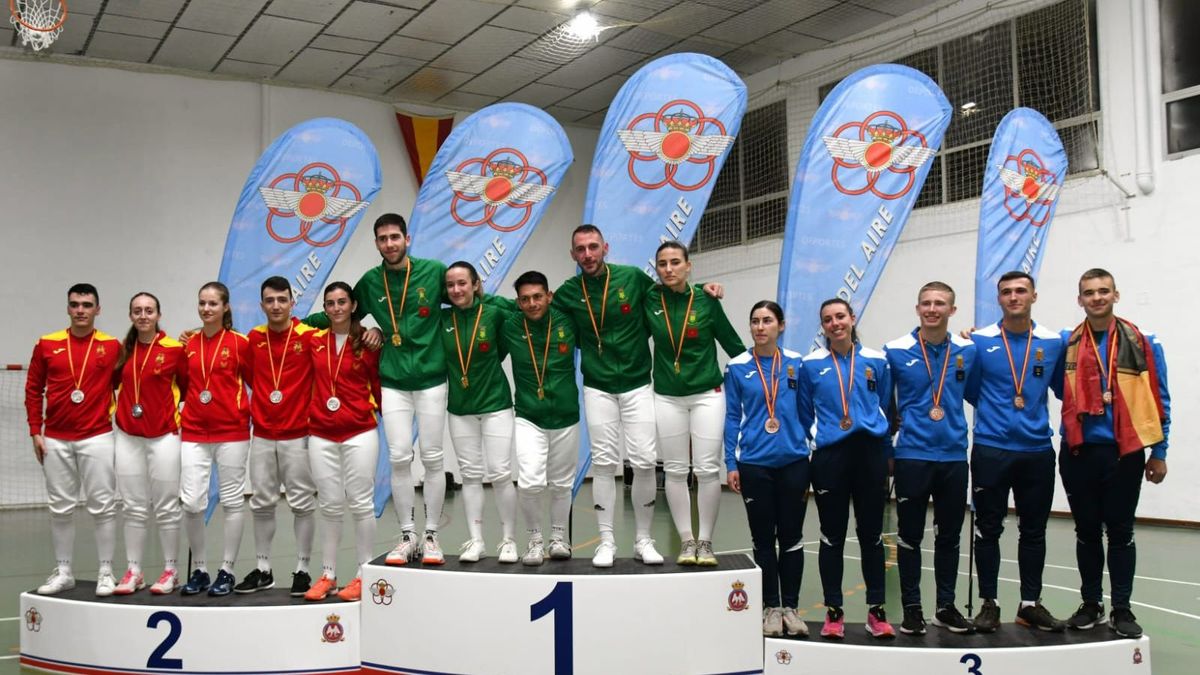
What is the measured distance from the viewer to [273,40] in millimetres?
11555

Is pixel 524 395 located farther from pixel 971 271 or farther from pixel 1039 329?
pixel 971 271

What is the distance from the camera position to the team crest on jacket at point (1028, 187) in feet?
22.9

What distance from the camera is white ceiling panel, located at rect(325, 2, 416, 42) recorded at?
10727 mm

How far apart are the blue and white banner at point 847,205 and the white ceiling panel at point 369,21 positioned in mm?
6468

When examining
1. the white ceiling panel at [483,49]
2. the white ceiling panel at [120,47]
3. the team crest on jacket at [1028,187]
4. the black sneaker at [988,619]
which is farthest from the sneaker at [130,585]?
the white ceiling panel at [120,47]

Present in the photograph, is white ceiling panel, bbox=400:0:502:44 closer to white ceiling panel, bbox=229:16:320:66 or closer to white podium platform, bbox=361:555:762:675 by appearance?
white ceiling panel, bbox=229:16:320:66

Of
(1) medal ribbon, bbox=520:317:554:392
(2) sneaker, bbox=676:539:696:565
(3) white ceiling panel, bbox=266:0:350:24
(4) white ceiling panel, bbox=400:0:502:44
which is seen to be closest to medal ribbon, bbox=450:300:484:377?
(1) medal ribbon, bbox=520:317:554:392

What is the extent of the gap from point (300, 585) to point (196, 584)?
59cm

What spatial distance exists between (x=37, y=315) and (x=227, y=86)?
152 inches

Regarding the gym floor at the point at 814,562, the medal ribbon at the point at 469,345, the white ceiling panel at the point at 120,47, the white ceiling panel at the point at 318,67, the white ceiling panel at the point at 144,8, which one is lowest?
the gym floor at the point at 814,562

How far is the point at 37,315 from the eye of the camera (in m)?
11.7

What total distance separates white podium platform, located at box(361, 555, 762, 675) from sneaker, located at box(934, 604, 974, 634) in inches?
35.6

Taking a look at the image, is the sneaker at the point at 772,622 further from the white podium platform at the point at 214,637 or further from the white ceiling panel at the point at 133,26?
the white ceiling panel at the point at 133,26

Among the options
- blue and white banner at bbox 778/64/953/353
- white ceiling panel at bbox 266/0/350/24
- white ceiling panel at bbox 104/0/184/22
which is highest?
white ceiling panel at bbox 266/0/350/24
